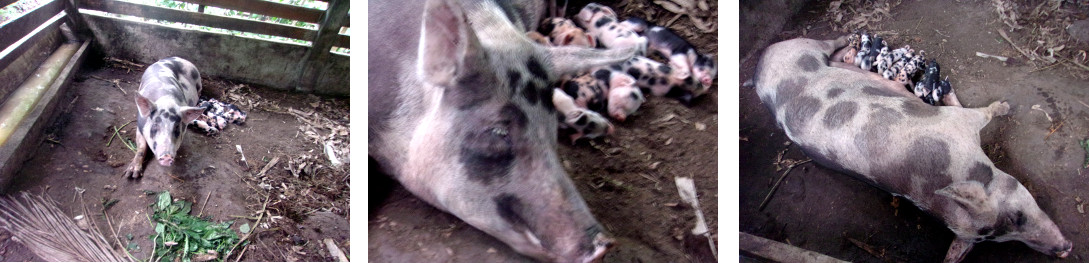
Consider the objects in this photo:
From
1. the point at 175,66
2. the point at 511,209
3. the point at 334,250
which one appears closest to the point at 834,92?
the point at 511,209

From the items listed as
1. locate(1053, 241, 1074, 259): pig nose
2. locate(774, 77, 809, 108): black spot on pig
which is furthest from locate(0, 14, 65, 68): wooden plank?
locate(1053, 241, 1074, 259): pig nose

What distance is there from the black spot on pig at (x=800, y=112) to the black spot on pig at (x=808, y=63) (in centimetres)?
13

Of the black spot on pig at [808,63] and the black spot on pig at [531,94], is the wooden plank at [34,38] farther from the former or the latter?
the black spot on pig at [808,63]

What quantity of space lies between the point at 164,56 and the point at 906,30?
2.78m

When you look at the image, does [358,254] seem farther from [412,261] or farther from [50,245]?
[50,245]

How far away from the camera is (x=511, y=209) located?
2.28 metres

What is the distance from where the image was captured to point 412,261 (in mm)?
2459

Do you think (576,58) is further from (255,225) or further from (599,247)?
(255,225)

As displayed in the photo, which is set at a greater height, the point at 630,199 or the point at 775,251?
the point at 630,199

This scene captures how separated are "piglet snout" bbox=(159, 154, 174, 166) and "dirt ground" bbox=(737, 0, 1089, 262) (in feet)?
6.94

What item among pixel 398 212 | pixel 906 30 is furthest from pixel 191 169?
pixel 906 30

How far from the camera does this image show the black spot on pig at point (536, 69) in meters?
2.39

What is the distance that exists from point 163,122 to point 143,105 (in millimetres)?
158

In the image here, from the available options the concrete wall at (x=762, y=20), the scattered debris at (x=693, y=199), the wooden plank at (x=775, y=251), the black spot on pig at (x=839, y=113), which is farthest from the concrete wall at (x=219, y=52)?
the black spot on pig at (x=839, y=113)
